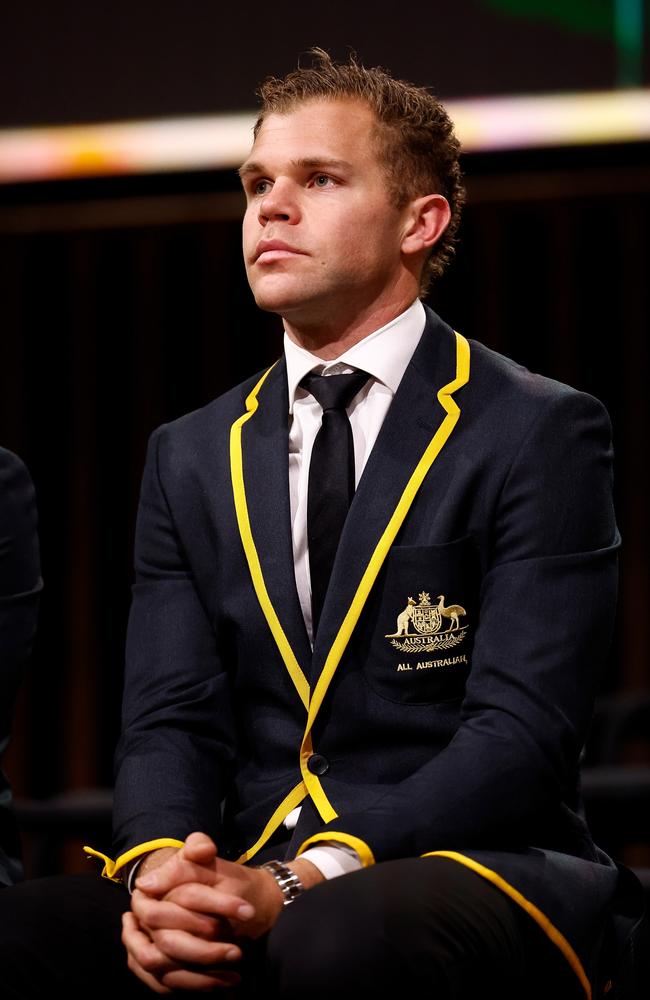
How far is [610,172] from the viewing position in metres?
3.36

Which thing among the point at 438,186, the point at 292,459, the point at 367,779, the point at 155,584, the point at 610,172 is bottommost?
the point at 367,779

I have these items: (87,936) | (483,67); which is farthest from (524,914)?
(483,67)

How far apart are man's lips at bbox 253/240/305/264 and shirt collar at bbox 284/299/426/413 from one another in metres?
0.13

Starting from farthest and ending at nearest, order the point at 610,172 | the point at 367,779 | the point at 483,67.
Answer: the point at 610,172, the point at 483,67, the point at 367,779

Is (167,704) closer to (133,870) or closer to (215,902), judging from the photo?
(133,870)

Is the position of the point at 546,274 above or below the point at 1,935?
above

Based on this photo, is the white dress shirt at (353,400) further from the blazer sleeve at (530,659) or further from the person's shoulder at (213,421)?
the blazer sleeve at (530,659)

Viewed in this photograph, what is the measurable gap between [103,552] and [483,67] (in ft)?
5.33

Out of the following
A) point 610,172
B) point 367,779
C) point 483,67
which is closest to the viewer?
point 367,779

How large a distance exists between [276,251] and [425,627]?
50 cm

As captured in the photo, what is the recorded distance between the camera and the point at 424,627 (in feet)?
4.93

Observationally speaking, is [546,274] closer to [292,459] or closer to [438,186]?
[438,186]

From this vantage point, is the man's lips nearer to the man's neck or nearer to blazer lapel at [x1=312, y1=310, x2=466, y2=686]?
the man's neck

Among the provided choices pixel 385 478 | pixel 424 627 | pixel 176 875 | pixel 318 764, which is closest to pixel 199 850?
pixel 176 875
